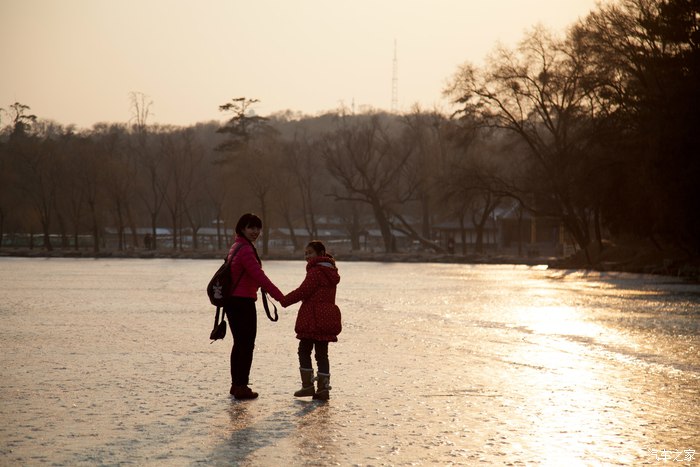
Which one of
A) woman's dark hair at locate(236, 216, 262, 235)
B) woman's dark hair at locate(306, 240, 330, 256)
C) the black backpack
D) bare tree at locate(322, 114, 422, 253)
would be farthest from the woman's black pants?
bare tree at locate(322, 114, 422, 253)

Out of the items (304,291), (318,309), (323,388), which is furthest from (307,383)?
(304,291)

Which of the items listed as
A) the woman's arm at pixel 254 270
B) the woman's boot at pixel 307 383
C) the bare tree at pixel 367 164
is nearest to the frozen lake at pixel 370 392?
the woman's boot at pixel 307 383

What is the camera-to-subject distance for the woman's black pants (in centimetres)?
1136

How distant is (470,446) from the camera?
8828 millimetres

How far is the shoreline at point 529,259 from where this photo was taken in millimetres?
47125

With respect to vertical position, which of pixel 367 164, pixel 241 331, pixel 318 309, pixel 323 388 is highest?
pixel 367 164

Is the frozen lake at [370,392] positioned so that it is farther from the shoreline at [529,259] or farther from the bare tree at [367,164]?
the bare tree at [367,164]

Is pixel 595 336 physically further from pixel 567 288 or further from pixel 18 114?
pixel 18 114

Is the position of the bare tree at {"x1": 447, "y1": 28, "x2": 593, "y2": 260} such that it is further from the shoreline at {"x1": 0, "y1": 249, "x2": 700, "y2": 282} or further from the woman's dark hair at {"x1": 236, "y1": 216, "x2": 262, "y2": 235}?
the woman's dark hair at {"x1": 236, "y1": 216, "x2": 262, "y2": 235}

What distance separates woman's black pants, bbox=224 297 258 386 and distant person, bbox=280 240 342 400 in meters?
0.47

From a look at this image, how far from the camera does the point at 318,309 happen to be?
11203 mm

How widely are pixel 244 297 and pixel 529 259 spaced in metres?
69.6

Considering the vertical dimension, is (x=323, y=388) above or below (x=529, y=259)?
below

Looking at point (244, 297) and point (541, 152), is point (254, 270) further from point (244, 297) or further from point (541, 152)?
point (541, 152)
